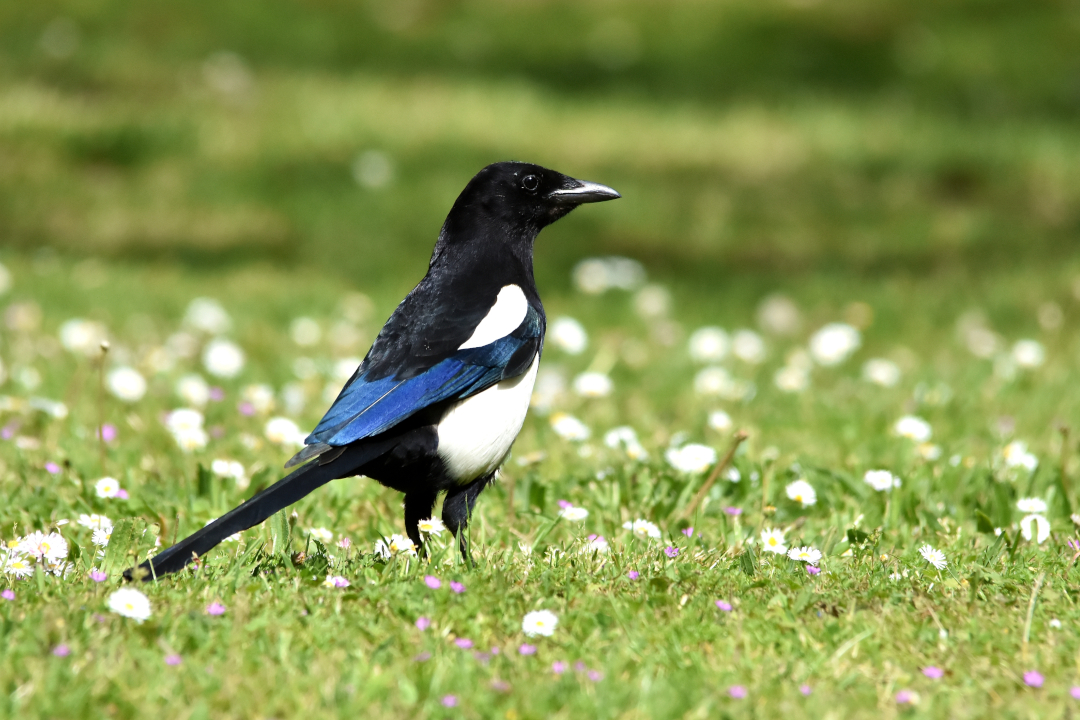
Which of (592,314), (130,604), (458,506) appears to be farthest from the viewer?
(592,314)


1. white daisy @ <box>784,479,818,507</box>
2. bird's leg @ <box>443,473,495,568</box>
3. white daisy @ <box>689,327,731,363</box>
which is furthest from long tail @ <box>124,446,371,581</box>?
white daisy @ <box>689,327,731,363</box>

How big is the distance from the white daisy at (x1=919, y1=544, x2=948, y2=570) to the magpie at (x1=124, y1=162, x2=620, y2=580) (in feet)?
3.51

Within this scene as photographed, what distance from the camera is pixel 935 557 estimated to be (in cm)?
301

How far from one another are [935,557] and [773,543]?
394 mm

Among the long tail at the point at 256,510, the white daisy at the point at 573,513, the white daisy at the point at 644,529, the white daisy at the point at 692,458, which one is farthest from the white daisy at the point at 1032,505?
the long tail at the point at 256,510

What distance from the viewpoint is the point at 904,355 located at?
21.8ft

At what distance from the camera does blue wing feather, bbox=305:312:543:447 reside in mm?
2984

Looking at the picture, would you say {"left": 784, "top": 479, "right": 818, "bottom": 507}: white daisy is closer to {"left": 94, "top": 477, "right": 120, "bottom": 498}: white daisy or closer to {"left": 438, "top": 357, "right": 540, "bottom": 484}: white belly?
{"left": 438, "top": 357, "right": 540, "bottom": 484}: white belly

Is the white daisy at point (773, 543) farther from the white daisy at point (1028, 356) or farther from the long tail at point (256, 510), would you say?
the white daisy at point (1028, 356)

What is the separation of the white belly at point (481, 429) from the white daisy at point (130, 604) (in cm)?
89

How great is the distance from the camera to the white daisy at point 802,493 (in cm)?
370

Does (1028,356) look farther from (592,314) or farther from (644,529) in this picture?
(644,529)

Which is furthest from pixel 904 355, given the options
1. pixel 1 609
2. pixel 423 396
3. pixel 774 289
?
pixel 1 609

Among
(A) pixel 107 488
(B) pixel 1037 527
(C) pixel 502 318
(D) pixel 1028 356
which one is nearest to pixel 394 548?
(C) pixel 502 318
